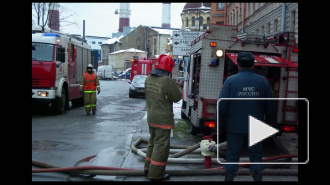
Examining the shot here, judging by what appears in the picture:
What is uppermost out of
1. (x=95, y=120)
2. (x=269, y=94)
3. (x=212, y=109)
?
(x=269, y=94)

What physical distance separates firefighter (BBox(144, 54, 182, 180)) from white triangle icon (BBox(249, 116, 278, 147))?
129 centimetres

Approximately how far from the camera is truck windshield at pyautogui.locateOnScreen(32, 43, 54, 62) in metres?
13.6

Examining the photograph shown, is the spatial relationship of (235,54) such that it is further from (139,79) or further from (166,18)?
(166,18)

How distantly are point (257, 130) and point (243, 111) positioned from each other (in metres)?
0.33

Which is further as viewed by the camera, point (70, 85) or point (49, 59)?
point (70, 85)

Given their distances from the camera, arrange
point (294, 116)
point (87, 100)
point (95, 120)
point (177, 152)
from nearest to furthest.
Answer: point (177, 152) → point (294, 116) → point (95, 120) → point (87, 100)

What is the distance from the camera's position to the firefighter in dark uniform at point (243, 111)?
468 centimetres

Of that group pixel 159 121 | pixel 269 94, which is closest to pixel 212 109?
pixel 159 121

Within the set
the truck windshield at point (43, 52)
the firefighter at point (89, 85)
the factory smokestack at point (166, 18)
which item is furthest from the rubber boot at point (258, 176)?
the factory smokestack at point (166, 18)

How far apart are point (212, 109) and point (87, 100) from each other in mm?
7113

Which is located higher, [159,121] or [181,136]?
[159,121]

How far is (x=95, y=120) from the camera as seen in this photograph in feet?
42.8

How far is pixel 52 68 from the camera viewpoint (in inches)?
523

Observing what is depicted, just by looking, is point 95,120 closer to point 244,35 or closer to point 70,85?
point 70,85
